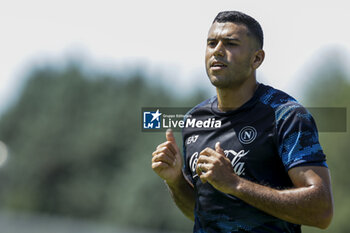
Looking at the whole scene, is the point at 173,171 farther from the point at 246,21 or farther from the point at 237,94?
the point at 246,21

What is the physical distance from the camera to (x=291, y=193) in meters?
4.04

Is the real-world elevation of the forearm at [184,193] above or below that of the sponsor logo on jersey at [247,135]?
below

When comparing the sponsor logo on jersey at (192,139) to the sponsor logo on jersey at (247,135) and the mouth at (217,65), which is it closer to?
the sponsor logo on jersey at (247,135)

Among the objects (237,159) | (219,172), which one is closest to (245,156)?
(237,159)

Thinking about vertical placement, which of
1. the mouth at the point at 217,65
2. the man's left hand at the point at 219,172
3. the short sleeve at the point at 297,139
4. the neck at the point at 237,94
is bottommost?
the man's left hand at the point at 219,172

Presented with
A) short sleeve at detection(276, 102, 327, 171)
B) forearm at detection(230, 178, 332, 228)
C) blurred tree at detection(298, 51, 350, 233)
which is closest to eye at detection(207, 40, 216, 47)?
short sleeve at detection(276, 102, 327, 171)

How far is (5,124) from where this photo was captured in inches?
2484

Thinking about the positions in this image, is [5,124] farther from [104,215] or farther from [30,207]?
[104,215]

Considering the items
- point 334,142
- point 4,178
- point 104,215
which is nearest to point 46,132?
point 4,178

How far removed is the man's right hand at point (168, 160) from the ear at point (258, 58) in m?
0.99

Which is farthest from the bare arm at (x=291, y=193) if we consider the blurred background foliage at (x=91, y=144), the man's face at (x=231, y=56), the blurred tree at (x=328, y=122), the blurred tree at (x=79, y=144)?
the blurred tree at (x=79, y=144)

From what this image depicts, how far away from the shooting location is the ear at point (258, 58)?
4851 millimetres

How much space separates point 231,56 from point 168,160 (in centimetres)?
108

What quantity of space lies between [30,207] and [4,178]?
4.33 metres
